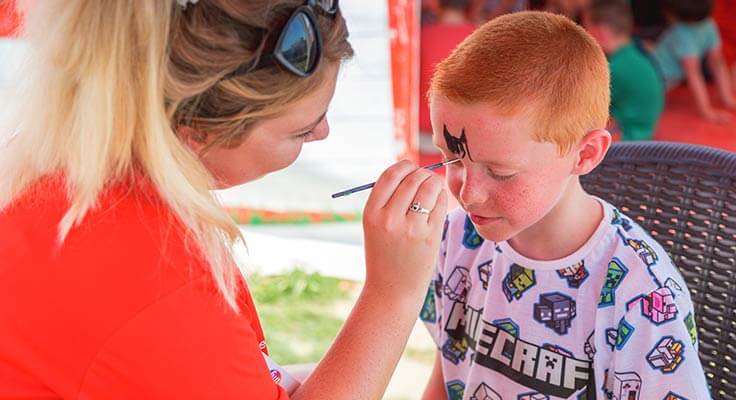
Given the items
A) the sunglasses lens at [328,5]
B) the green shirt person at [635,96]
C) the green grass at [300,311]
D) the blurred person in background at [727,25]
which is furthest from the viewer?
the blurred person in background at [727,25]

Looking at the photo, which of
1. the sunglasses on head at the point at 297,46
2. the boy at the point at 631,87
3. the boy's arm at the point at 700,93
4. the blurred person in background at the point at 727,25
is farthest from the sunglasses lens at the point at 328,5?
the blurred person in background at the point at 727,25

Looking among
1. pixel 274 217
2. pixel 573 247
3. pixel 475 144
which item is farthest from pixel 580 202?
pixel 274 217

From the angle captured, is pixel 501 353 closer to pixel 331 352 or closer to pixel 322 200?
pixel 331 352

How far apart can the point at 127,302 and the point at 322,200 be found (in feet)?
8.17

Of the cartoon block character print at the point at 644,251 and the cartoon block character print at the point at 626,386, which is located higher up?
the cartoon block character print at the point at 644,251

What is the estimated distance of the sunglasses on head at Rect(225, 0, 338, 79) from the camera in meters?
1.20

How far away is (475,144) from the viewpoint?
1437mm

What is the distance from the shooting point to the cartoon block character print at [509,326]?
5.12ft

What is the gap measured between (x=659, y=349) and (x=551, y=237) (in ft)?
0.85

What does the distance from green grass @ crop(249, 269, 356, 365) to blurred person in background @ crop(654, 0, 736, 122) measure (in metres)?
3.41

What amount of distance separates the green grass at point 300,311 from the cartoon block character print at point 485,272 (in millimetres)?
1498

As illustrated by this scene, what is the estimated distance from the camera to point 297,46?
1.21 meters

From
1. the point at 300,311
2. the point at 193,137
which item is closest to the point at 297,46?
the point at 193,137

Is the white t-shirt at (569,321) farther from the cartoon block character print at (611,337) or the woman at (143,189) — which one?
the woman at (143,189)
